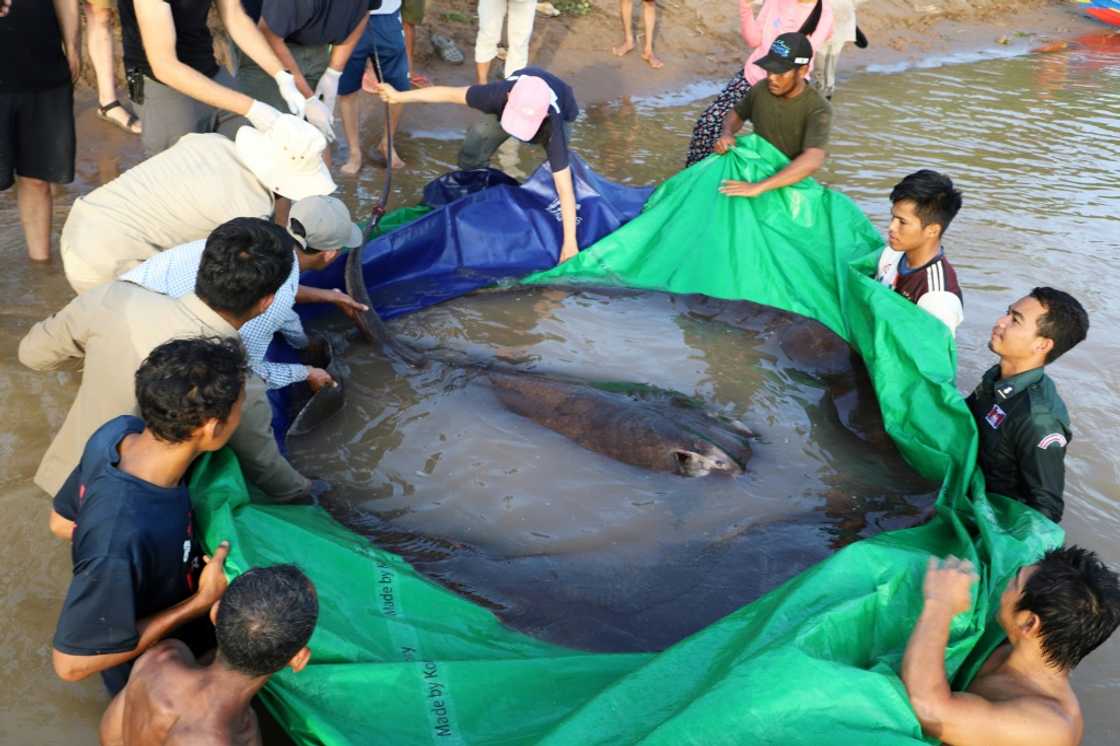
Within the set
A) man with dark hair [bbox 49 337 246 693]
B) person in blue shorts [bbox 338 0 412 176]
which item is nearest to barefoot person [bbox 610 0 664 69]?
person in blue shorts [bbox 338 0 412 176]

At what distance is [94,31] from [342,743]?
14.7 ft

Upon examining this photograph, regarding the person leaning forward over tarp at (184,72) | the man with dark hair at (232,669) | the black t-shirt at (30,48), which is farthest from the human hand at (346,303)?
the man with dark hair at (232,669)

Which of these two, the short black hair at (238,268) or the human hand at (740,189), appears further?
the human hand at (740,189)

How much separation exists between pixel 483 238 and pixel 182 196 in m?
2.14

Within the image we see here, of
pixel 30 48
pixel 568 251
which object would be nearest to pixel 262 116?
pixel 30 48

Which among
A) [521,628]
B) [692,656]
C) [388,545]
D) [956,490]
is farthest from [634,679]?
[956,490]

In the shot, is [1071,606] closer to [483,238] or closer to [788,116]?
[788,116]

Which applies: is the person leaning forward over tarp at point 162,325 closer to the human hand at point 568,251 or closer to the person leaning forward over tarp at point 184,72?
the person leaning forward over tarp at point 184,72

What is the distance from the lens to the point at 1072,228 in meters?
7.71

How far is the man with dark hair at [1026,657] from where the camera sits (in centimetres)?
238

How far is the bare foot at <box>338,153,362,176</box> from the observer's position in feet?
23.9

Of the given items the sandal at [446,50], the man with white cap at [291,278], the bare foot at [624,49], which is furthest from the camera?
the bare foot at [624,49]

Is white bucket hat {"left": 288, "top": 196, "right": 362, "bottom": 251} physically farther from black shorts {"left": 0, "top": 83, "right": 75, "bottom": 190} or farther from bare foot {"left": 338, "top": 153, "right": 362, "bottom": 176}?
bare foot {"left": 338, "top": 153, "right": 362, "bottom": 176}

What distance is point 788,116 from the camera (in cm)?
562
